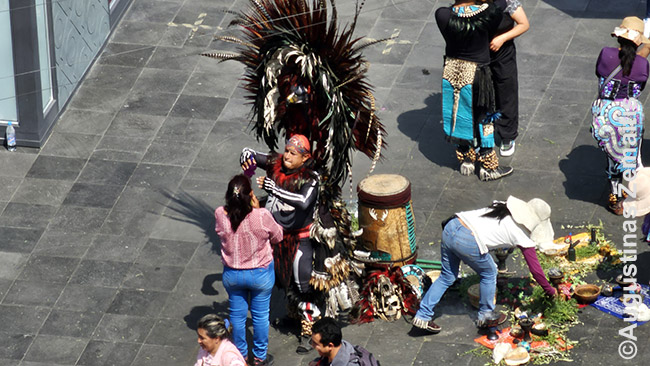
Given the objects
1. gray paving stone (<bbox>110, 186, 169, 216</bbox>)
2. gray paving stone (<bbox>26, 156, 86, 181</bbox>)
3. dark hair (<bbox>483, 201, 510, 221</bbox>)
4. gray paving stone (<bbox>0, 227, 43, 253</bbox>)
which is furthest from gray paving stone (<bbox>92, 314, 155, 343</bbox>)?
dark hair (<bbox>483, 201, 510, 221</bbox>)

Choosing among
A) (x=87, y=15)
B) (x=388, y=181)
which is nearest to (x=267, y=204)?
(x=388, y=181)

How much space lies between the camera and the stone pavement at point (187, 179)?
12016 millimetres

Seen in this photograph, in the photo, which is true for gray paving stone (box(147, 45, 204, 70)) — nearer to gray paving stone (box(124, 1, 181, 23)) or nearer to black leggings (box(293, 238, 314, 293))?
gray paving stone (box(124, 1, 181, 23))

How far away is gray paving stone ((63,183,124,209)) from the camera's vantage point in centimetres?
1402

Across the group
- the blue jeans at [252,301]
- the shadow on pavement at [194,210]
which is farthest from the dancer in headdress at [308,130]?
the shadow on pavement at [194,210]

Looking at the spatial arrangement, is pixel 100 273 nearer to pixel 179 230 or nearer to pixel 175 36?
pixel 179 230

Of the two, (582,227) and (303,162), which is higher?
(303,162)

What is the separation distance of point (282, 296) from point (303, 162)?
1.68 metres

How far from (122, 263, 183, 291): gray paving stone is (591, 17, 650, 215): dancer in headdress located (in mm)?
4340

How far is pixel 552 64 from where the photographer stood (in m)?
15.9

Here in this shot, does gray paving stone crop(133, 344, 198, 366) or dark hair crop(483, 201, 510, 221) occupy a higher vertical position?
dark hair crop(483, 201, 510, 221)

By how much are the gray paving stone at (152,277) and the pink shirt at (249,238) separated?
190 centimetres

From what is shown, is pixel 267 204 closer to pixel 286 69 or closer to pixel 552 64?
pixel 286 69

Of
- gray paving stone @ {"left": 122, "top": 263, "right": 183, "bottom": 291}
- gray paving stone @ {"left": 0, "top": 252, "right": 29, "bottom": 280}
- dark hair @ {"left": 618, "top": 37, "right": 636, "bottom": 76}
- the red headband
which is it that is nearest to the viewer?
the red headband
